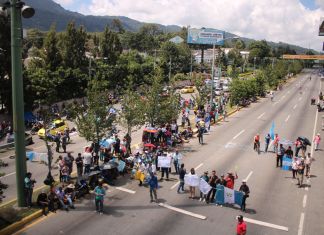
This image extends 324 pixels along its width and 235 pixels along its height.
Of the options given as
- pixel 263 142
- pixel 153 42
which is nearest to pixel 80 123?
pixel 263 142

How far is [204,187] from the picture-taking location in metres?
17.4

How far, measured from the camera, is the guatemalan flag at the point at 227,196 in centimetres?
1666

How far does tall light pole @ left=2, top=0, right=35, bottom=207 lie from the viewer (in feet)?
45.0

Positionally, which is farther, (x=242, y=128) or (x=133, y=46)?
(x=133, y=46)

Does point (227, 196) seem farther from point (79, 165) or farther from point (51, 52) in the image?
→ point (51, 52)

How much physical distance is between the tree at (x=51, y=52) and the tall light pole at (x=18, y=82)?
33.3m

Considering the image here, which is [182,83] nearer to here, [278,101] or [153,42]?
[278,101]

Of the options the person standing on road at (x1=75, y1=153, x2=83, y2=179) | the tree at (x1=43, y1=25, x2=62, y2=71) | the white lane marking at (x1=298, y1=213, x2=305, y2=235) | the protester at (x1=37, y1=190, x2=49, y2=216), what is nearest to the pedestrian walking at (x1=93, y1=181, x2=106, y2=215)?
the protester at (x1=37, y1=190, x2=49, y2=216)

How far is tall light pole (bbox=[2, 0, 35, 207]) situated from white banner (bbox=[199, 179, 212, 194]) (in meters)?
7.80

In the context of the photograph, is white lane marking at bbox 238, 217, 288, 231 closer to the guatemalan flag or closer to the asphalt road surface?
the asphalt road surface

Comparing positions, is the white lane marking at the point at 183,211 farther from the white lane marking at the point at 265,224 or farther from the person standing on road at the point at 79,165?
the person standing on road at the point at 79,165

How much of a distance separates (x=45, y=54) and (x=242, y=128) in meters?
26.1

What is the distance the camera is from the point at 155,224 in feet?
48.6

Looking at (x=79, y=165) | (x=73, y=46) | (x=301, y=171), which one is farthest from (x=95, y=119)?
(x=73, y=46)
